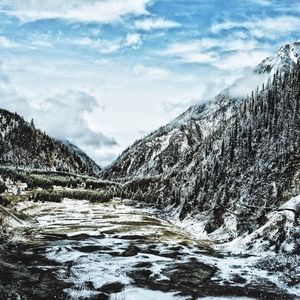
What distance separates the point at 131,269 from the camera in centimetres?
4859

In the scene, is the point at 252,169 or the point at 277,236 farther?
the point at 252,169

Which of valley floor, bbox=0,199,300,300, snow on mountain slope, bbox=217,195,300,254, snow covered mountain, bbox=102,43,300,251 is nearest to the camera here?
valley floor, bbox=0,199,300,300

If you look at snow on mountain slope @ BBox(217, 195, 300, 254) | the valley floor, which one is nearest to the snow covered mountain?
snow on mountain slope @ BBox(217, 195, 300, 254)

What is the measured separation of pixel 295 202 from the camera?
185ft

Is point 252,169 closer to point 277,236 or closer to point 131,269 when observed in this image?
point 277,236

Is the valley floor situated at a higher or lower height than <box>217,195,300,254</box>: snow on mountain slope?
lower

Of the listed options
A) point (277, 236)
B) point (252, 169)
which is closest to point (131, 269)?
point (277, 236)

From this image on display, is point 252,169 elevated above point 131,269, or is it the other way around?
point 252,169

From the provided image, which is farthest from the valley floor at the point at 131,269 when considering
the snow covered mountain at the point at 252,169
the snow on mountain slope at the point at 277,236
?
the snow covered mountain at the point at 252,169

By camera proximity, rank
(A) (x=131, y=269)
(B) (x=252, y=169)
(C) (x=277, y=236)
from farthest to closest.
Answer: (B) (x=252, y=169) < (C) (x=277, y=236) < (A) (x=131, y=269)

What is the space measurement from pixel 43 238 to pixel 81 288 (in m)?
31.3

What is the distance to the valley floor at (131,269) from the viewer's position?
38.5 m

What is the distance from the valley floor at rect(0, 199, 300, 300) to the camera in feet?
126

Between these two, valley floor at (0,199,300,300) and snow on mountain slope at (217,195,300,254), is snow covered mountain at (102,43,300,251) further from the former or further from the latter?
valley floor at (0,199,300,300)
